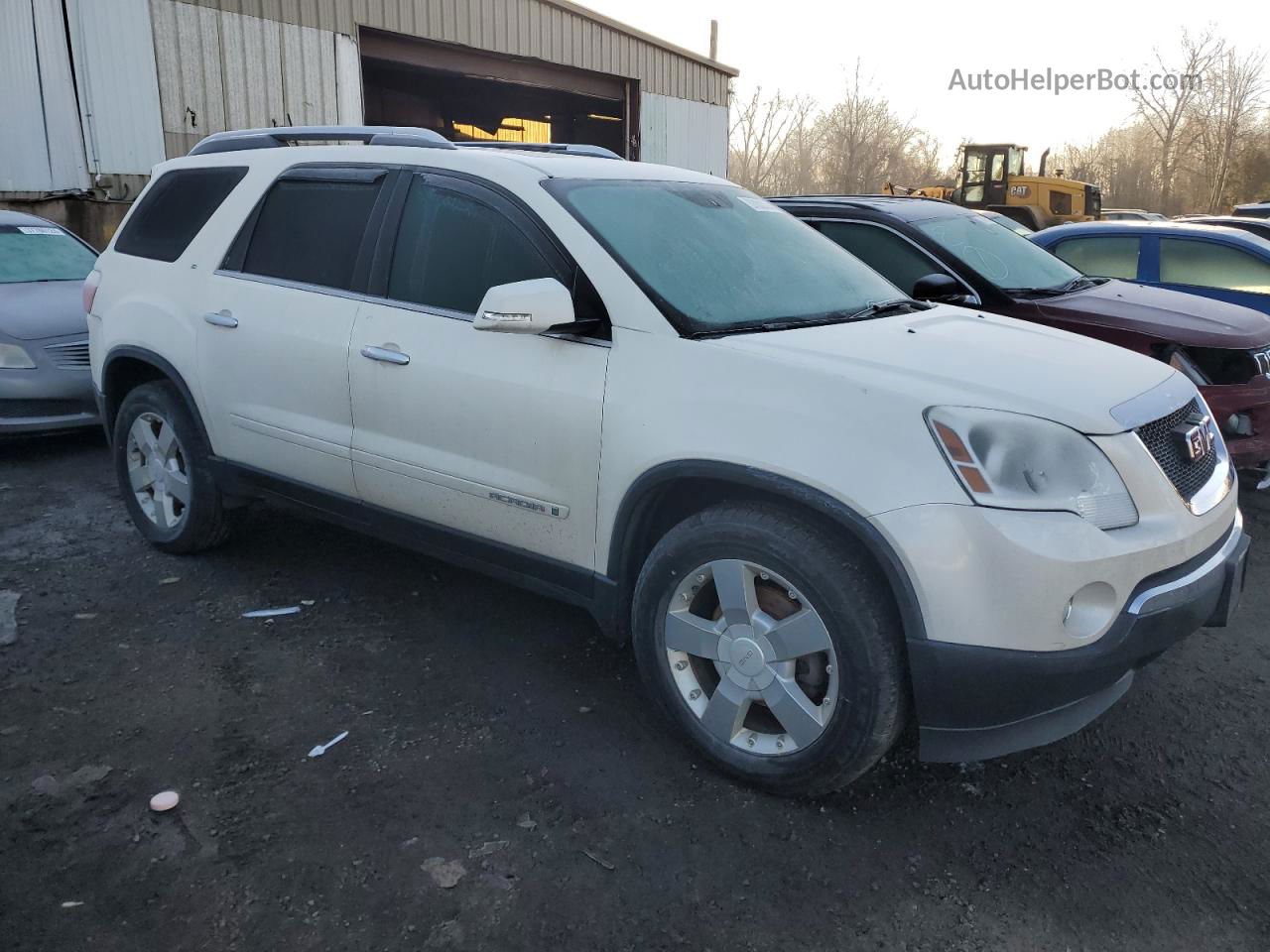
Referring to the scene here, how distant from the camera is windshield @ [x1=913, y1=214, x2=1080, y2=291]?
624cm

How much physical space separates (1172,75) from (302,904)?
59.5 metres

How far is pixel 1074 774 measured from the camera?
10.4 feet

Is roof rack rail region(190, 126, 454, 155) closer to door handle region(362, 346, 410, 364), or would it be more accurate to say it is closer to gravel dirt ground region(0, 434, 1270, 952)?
door handle region(362, 346, 410, 364)

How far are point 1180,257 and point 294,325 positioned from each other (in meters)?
6.88

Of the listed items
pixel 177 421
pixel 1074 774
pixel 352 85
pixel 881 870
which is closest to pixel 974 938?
pixel 881 870

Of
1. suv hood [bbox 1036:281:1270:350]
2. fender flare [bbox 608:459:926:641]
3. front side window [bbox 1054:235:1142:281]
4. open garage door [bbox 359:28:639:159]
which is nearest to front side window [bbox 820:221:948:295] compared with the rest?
suv hood [bbox 1036:281:1270:350]

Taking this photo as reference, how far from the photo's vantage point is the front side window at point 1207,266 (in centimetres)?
770

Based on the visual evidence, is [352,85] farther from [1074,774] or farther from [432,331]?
[1074,774]

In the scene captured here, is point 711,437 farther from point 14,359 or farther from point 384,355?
point 14,359

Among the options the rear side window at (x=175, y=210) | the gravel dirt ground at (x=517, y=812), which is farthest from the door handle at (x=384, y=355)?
the rear side window at (x=175, y=210)

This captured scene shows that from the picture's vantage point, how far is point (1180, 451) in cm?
298

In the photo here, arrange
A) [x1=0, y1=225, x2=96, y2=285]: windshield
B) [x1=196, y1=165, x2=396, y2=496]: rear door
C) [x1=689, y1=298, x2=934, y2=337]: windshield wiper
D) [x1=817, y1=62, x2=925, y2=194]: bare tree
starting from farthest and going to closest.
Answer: [x1=817, y1=62, x2=925, y2=194]: bare tree
[x1=0, y1=225, x2=96, y2=285]: windshield
[x1=196, y1=165, x2=396, y2=496]: rear door
[x1=689, y1=298, x2=934, y2=337]: windshield wiper

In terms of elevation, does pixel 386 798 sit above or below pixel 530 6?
below

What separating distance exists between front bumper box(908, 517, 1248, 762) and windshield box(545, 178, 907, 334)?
4.07 feet
